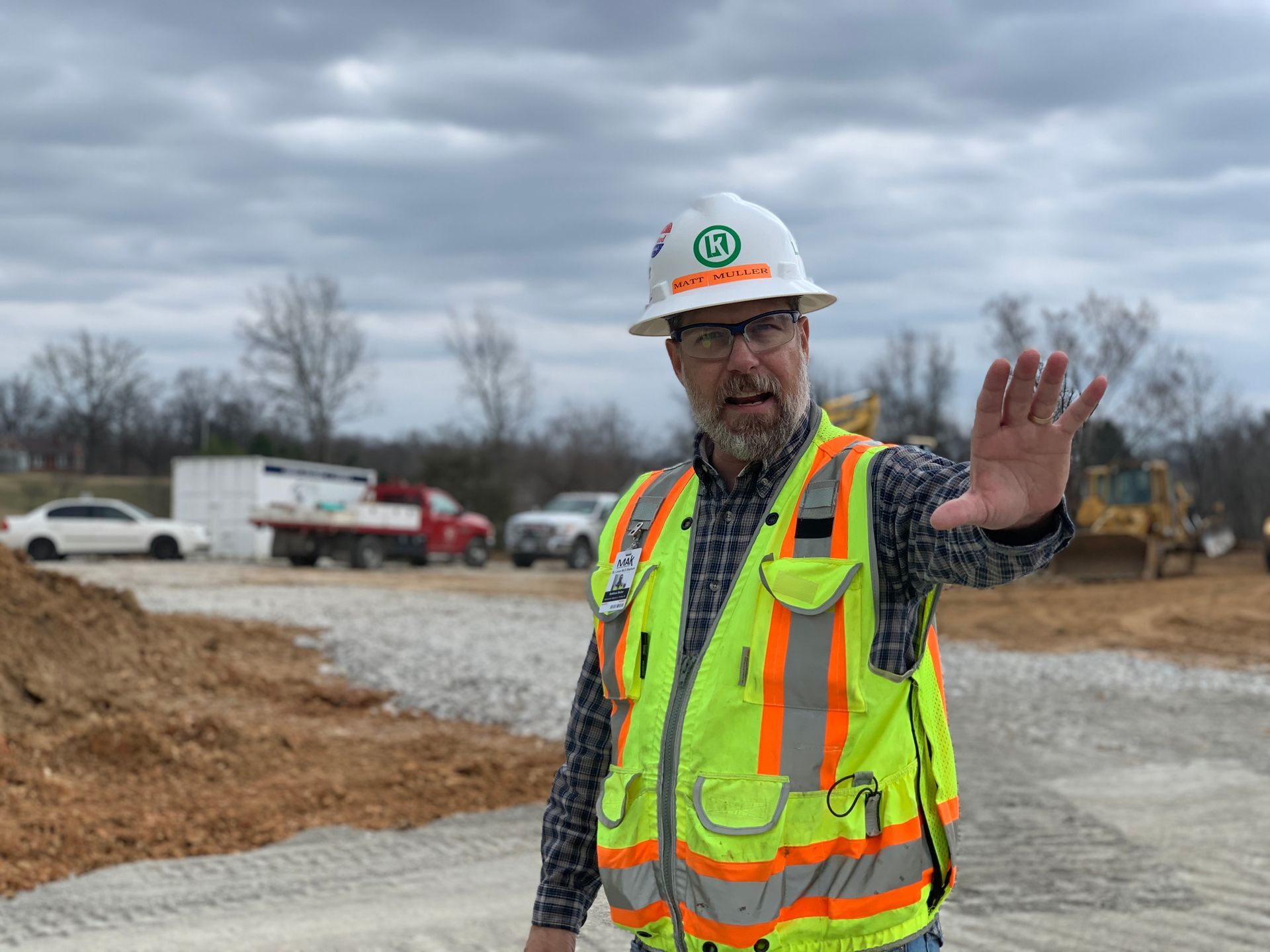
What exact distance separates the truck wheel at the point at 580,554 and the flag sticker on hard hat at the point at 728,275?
2843 centimetres

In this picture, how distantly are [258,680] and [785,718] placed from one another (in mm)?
9925

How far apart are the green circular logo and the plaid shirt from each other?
0.36 metres

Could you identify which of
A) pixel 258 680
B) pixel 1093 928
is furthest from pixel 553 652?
pixel 1093 928

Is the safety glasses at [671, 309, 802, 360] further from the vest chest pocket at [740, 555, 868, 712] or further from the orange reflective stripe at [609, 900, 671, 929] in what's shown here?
the orange reflective stripe at [609, 900, 671, 929]

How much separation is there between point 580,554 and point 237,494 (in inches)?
392

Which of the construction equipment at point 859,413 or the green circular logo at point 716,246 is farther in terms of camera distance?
the construction equipment at point 859,413

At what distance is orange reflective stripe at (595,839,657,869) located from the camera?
219 centimetres

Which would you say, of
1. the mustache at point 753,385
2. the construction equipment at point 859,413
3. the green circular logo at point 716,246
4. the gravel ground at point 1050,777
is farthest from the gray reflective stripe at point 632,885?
the construction equipment at point 859,413

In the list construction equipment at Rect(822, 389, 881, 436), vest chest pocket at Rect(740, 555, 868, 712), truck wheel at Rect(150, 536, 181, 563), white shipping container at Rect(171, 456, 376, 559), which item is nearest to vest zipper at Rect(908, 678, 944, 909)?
vest chest pocket at Rect(740, 555, 868, 712)

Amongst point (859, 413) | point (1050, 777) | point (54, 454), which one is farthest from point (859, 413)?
point (54, 454)

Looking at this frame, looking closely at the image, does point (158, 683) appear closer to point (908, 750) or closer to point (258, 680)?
point (258, 680)

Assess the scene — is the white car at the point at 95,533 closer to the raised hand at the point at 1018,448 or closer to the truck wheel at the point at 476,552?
the truck wheel at the point at 476,552

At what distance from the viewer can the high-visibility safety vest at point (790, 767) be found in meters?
2.06

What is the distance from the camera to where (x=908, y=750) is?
2127mm
